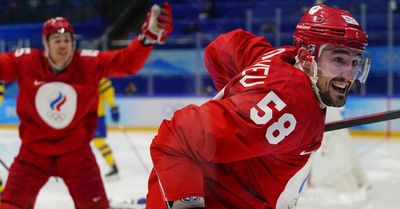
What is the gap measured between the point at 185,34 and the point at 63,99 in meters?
5.07

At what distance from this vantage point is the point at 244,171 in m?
1.37

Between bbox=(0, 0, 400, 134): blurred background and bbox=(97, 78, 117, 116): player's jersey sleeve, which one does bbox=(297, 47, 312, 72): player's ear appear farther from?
bbox=(0, 0, 400, 134): blurred background

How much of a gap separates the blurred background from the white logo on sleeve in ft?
8.02

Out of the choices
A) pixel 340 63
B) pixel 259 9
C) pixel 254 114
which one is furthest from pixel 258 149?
pixel 259 9

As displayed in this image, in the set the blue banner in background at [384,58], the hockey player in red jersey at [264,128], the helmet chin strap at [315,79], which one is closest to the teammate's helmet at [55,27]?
the hockey player in red jersey at [264,128]

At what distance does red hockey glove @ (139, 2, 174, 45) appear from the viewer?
2.52 m

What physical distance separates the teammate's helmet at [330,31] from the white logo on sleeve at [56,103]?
145 cm

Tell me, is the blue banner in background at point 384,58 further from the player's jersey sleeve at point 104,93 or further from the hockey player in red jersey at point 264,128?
the hockey player in red jersey at point 264,128

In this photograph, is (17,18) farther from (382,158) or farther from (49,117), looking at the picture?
(49,117)

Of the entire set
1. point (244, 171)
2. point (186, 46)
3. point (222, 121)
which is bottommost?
point (186, 46)

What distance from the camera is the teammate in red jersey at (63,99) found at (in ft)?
8.14

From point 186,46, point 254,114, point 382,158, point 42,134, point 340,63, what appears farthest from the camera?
point 186,46

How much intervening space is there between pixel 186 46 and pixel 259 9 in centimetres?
104

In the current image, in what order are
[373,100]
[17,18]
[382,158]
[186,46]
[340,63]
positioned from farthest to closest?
[17,18], [186,46], [373,100], [382,158], [340,63]
